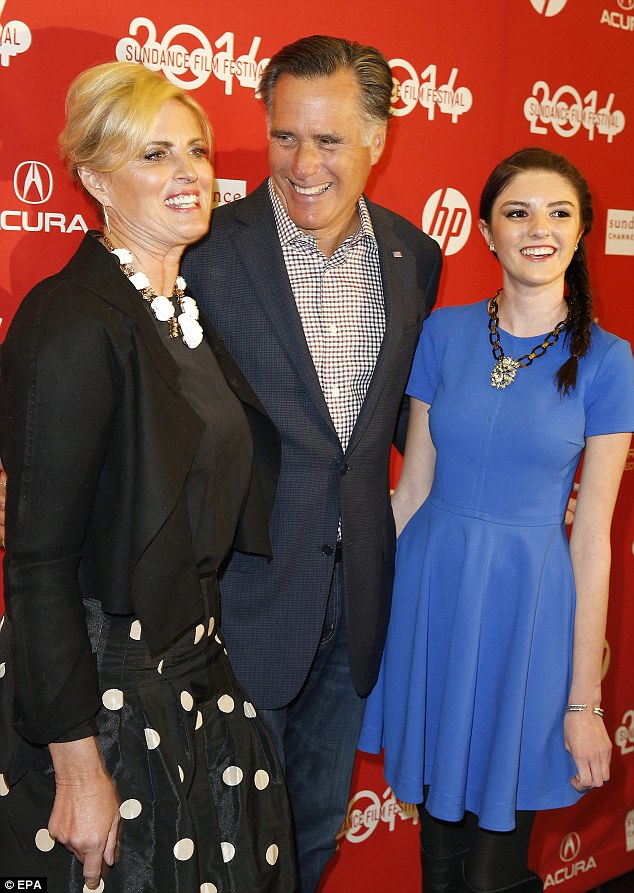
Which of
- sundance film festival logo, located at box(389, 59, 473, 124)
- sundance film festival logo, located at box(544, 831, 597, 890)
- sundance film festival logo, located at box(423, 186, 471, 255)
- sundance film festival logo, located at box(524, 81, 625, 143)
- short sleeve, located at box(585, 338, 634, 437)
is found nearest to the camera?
short sleeve, located at box(585, 338, 634, 437)

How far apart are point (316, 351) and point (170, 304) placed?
48cm

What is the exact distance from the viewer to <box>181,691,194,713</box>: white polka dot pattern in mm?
1798

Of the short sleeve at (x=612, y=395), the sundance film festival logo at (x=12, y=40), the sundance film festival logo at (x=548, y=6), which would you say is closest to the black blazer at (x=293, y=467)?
the short sleeve at (x=612, y=395)

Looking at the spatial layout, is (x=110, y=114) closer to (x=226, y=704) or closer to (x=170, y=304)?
(x=170, y=304)

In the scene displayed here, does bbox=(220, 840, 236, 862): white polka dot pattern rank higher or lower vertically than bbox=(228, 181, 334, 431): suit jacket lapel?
lower

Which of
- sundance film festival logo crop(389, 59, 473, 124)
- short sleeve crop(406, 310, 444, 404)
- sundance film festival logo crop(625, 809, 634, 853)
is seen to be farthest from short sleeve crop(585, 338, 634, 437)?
sundance film festival logo crop(625, 809, 634, 853)

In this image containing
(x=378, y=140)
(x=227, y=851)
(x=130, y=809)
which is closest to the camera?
(x=130, y=809)

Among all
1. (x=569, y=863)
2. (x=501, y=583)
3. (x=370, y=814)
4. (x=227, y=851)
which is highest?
(x=501, y=583)

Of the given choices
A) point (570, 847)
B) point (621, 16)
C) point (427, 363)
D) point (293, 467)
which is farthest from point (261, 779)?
point (621, 16)

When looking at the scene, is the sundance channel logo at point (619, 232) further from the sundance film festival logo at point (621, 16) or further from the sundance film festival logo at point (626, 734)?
the sundance film festival logo at point (626, 734)

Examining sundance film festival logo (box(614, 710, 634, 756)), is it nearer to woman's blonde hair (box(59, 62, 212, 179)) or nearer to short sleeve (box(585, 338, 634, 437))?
short sleeve (box(585, 338, 634, 437))

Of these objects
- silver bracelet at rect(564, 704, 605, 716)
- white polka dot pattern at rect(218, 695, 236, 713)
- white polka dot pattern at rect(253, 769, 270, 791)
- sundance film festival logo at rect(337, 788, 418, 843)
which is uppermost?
white polka dot pattern at rect(218, 695, 236, 713)

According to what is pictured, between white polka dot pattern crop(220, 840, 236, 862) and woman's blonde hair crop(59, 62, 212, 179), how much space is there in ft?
4.22

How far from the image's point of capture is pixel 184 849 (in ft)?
Answer: 5.65
